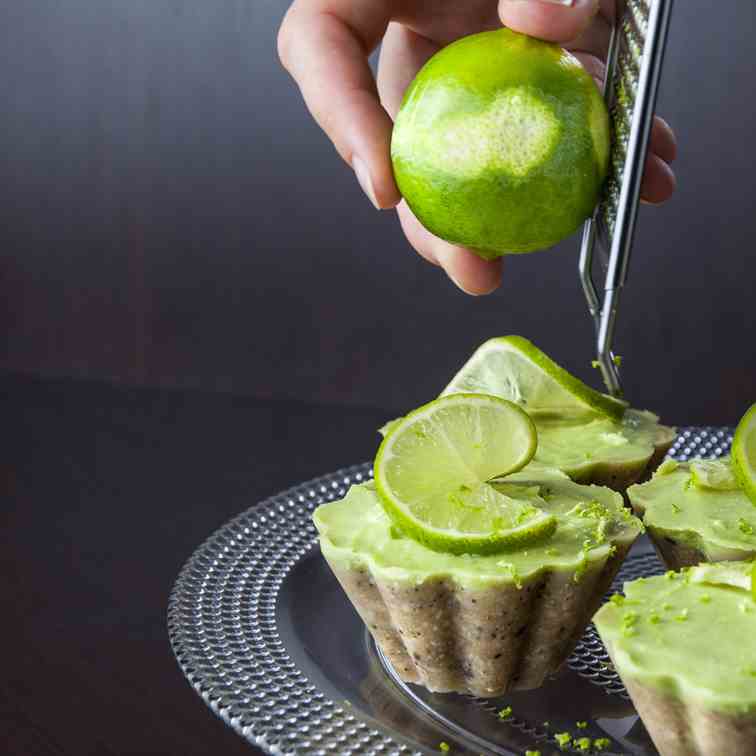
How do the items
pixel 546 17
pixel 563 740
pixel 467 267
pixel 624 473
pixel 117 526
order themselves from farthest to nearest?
pixel 117 526 → pixel 467 267 → pixel 624 473 → pixel 546 17 → pixel 563 740

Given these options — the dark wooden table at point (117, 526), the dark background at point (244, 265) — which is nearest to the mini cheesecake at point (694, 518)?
the dark wooden table at point (117, 526)

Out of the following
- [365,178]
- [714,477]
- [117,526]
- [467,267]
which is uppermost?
[365,178]

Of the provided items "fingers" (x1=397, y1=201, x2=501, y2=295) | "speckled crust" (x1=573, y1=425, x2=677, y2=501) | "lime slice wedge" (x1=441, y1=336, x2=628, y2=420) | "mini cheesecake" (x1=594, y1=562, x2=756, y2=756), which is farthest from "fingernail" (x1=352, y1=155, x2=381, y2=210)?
"mini cheesecake" (x1=594, y1=562, x2=756, y2=756)

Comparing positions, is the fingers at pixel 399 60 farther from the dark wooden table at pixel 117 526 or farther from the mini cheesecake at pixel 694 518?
the mini cheesecake at pixel 694 518

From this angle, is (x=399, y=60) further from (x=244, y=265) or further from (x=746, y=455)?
(x=244, y=265)

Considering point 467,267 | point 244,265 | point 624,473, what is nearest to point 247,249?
point 244,265

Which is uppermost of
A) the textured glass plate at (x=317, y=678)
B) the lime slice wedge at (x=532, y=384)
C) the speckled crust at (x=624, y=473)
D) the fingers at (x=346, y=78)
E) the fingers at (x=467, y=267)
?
the fingers at (x=346, y=78)
